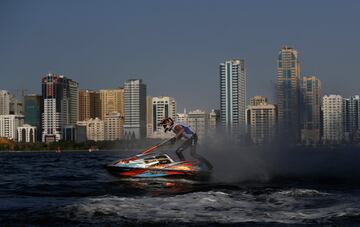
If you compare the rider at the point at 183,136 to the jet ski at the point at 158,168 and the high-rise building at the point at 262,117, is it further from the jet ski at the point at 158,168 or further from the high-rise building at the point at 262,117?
the high-rise building at the point at 262,117

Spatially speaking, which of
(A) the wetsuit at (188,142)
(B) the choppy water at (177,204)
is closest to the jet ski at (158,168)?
(A) the wetsuit at (188,142)

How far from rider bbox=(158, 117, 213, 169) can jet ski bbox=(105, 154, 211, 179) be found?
430 mm

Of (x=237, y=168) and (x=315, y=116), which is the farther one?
(x=315, y=116)

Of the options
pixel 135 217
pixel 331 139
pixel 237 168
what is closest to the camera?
pixel 135 217

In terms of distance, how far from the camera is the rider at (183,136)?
25578mm

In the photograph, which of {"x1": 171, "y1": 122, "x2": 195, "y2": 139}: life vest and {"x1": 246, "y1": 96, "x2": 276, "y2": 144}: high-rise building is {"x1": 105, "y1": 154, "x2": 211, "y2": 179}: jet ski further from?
{"x1": 246, "y1": 96, "x2": 276, "y2": 144}: high-rise building

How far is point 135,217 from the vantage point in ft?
47.7

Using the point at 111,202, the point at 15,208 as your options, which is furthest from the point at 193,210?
the point at 15,208

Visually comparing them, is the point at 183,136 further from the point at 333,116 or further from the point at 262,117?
the point at 333,116

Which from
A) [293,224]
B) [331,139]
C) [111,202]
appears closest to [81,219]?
[111,202]

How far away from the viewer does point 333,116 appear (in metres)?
193

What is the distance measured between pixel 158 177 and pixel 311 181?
6.64 metres

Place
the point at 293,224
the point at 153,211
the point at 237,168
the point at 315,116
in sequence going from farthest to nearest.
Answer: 1. the point at 315,116
2. the point at 237,168
3. the point at 153,211
4. the point at 293,224

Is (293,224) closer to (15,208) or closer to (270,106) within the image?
(15,208)
